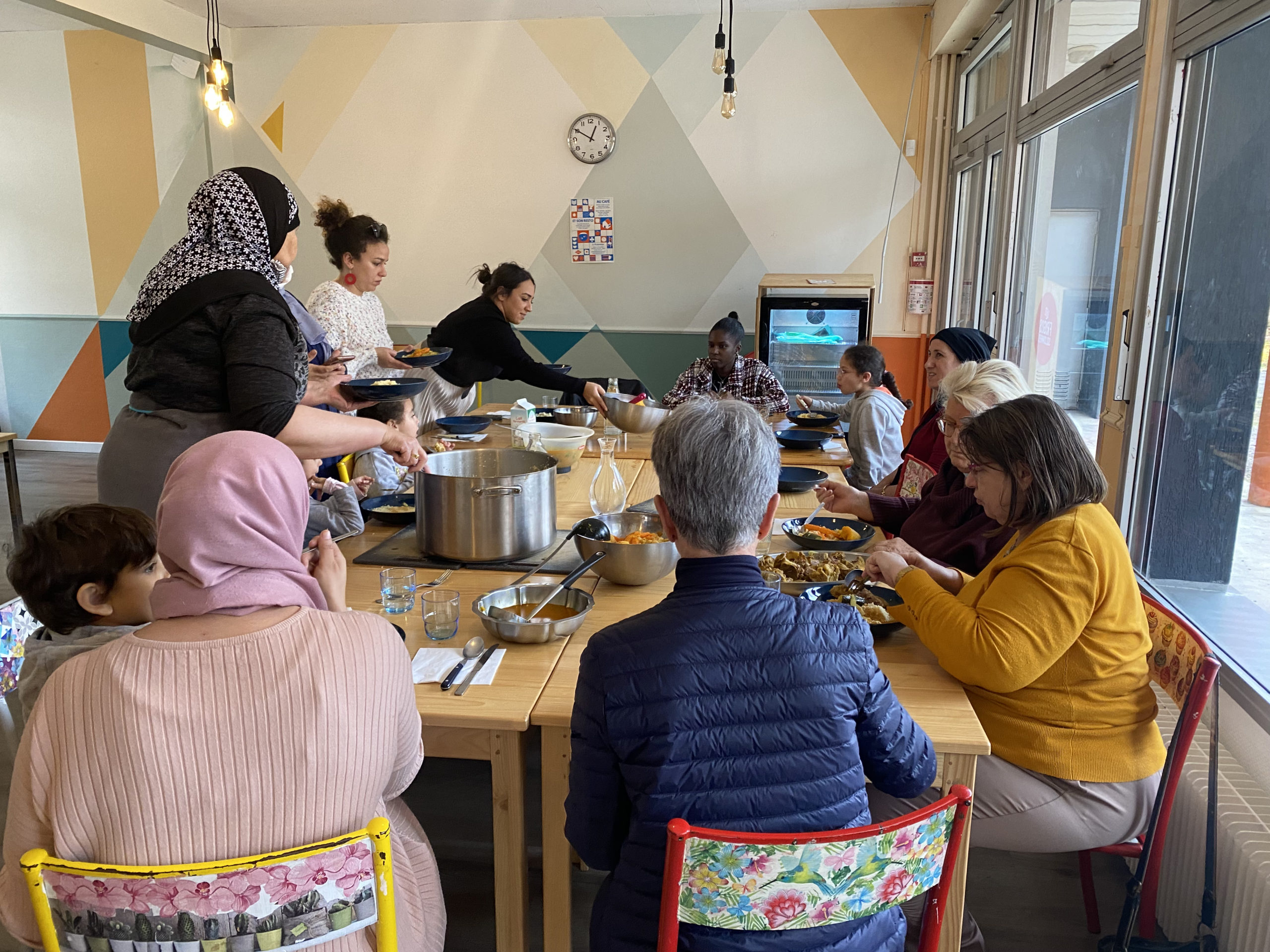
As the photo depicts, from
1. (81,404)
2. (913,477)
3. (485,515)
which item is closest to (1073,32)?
(913,477)

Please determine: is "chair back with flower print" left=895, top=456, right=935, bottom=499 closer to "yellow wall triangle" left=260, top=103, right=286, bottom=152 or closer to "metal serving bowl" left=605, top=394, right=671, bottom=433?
"metal serving bowl" left=605, top=394, right=671, bottom=433

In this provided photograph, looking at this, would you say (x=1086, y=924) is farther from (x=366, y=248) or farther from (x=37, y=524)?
(x=366, y=248)

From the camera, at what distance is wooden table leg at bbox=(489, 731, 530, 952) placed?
1515mm

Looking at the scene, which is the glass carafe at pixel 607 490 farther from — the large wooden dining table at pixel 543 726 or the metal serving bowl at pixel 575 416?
the metal serving bowl at pixel 575 416

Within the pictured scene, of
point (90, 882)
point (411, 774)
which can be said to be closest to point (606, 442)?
point (411, 774)

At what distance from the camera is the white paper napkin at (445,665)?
5.09ft

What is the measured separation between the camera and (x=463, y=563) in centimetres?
→ 213

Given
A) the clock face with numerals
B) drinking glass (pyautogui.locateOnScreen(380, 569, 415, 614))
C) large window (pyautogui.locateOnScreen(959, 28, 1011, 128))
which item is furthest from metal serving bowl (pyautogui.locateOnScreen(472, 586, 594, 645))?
the clock face with numerals

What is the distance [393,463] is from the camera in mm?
2979

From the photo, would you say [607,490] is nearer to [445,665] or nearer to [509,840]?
[445,665]

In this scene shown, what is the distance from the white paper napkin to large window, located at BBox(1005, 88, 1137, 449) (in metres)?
2.30

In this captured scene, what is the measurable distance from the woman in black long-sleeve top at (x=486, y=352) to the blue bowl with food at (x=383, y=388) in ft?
4.83

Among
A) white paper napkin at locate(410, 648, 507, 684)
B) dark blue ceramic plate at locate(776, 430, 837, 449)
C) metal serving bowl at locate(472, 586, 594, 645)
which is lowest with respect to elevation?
white paper napkin at locate(410, 648, 507, 684)

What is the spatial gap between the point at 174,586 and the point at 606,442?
1412mm
